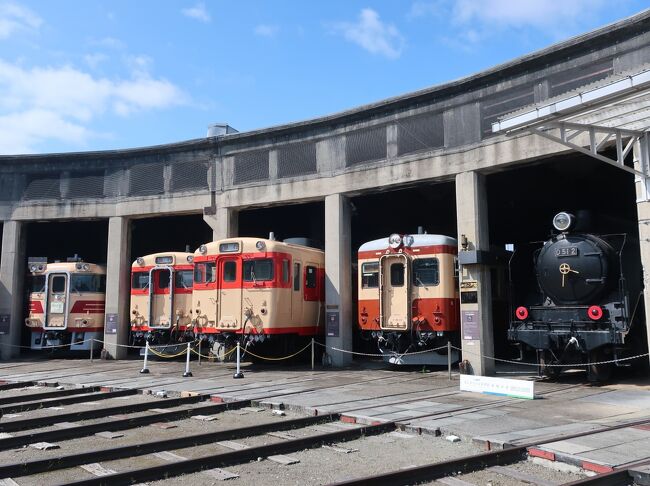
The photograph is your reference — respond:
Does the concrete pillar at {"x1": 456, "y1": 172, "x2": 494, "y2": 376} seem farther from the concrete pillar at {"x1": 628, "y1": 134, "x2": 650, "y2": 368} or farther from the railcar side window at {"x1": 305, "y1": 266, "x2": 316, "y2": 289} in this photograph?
the railcar side window at {"x1": 305, "y1": 266, "x2": 316, "y2": 289}

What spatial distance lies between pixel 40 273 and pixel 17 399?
11.7 metres

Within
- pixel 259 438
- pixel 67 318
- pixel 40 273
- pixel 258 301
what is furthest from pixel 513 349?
pixel 40 273

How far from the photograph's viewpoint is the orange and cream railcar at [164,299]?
63.3 ft

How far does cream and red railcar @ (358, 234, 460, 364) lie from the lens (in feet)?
51.7

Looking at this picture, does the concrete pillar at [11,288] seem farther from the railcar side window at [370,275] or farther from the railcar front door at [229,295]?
the railcar side window at [370,275]

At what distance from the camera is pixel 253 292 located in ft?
53.4

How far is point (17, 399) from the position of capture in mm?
11273

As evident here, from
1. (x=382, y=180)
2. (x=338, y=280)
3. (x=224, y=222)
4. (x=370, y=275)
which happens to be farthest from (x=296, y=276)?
(x=224, y=222)

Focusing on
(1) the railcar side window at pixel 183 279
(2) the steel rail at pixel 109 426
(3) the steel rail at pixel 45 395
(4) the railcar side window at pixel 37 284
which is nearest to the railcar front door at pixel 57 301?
(4) the railcar side window at pixel 37 284

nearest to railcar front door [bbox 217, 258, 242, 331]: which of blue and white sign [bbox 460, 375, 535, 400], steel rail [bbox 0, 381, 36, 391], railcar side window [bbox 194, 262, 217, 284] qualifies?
railcar side window [bbox 194, 262, 217, 284]

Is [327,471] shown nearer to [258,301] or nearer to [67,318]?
[258,301]

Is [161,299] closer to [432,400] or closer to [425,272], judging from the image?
[425,272]

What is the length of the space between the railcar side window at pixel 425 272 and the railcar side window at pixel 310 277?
343 cm

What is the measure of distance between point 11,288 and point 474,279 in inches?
661
